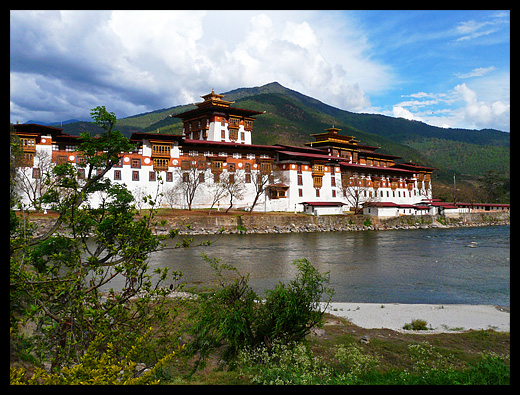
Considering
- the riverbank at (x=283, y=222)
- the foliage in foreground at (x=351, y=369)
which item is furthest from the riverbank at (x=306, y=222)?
the foliage in foreground at (x=351, y=369)

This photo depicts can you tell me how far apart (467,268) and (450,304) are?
→ 9902 millimetres

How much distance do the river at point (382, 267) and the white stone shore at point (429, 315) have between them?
1.29m

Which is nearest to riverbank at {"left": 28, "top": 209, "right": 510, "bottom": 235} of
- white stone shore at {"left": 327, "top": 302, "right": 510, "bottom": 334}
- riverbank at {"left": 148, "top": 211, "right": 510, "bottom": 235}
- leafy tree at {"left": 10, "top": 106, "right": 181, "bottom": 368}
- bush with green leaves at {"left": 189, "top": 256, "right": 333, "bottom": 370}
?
riverbank at {"left": 148, "top": 211, "right": 510, "bottom": 235}

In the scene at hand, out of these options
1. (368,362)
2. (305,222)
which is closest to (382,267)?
(368,362)

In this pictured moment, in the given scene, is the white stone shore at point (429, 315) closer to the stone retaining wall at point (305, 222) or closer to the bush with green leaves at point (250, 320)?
the bush with green leaves at point (250, 320)

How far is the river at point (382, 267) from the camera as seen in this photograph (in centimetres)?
1612

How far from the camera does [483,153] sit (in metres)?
154

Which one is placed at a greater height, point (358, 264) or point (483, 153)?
point (483, 153)

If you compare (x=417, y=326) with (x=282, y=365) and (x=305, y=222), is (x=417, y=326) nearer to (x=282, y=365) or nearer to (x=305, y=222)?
Answer: (x=282, y=365)

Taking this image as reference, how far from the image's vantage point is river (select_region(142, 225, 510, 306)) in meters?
16.1

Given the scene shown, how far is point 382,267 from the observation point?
23.1 m

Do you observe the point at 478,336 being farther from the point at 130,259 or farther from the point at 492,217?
the point at 492,217

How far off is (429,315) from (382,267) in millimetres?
10985

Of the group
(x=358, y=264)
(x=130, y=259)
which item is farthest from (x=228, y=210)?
(x=130, y=259)
